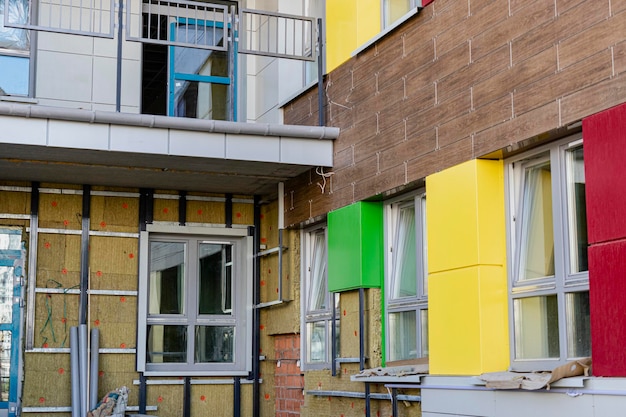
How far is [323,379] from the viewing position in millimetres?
8875

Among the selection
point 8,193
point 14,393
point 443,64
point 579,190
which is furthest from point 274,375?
point 579,190

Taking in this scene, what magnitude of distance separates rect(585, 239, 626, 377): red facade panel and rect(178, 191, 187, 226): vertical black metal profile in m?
5.54

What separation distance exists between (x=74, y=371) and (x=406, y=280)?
3494 millimetres

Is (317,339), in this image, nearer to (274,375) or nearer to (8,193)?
(274,375)

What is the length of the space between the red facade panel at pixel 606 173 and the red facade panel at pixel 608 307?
0.09m

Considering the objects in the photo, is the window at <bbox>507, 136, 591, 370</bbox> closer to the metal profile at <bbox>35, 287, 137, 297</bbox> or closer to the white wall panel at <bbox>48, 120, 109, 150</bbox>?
the white wall panel at <bbox>48, 120, 109, 150</bbox>

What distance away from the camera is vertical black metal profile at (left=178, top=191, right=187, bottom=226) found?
33.4ft

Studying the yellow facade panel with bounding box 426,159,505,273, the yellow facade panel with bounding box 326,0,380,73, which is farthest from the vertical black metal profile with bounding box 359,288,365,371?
the yellow facade panel with bounding box 326,0,380,73

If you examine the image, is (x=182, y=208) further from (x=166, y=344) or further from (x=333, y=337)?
(x=333, y=337)

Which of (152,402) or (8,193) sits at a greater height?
(8,193)

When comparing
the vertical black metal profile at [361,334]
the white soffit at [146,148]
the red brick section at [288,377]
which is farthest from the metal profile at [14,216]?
the vertical black metal profile at [361,334]

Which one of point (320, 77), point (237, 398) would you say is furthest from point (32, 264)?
point (320, 77)

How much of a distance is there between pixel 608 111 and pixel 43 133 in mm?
4751

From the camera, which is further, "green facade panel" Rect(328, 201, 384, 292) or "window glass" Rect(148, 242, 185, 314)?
"window glass" Rect(148, 242, 185, 314)
